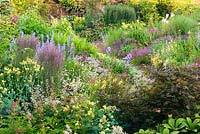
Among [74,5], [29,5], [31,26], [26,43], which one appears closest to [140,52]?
[31,26]

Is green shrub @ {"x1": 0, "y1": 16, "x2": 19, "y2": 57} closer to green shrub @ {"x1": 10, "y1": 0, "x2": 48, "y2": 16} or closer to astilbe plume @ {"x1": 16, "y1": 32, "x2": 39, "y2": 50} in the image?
astilbe plume @ {"x1": 16, "y1": 32, "x2": 39, "y2": 50}

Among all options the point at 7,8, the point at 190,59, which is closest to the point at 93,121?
the point at 190,59

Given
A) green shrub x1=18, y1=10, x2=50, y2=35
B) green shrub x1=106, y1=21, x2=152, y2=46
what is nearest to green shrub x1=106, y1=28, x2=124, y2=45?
green shrub x1=106, y1=21, x2=152, y2=46

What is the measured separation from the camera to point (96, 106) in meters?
5.03

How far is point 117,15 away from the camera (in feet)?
53.4

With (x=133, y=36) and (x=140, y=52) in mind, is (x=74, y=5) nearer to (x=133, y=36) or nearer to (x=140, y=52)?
(x=133, y=36)

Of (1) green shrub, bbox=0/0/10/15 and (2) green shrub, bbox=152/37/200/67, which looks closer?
(2) green shrub, bbox=152/37/200/67

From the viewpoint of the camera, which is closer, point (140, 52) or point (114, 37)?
point (140, 52)

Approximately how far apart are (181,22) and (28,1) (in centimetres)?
585

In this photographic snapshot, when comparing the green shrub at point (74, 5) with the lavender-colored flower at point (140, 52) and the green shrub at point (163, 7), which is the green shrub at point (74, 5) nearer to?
the green shrub at point (163, 7)

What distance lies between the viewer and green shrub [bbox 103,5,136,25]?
16281mm

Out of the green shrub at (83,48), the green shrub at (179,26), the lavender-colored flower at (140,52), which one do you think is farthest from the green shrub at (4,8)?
the green shrub at (179,26)

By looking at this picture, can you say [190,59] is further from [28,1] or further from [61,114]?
[28,1]

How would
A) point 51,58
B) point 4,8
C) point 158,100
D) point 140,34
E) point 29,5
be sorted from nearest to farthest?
point 158,100 → point 51,58 → point 4,8 → point 140,34 → point 29,5
